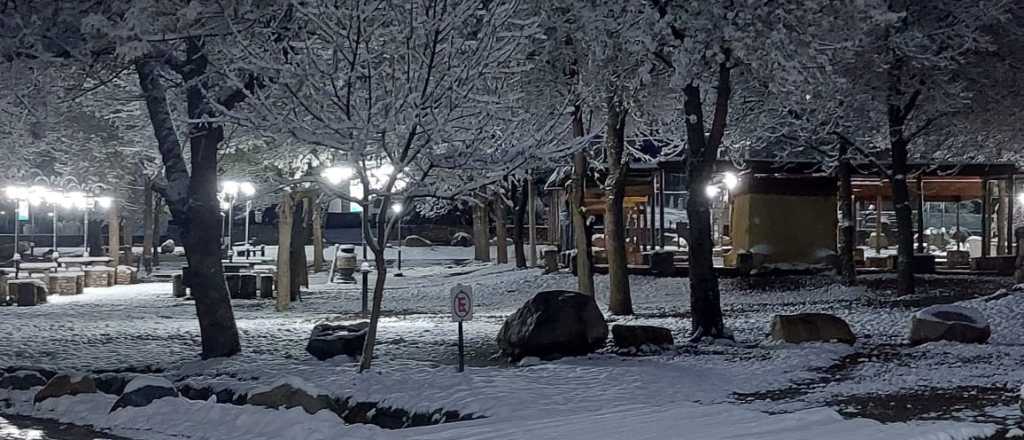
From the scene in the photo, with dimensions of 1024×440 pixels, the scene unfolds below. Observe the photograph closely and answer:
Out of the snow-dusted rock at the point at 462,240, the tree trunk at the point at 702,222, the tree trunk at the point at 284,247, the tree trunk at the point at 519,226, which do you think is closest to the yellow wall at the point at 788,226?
the tree trunk at the point at 519,226

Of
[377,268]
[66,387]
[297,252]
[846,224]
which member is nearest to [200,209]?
[66,387]

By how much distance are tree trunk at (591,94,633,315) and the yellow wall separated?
27.1 ft

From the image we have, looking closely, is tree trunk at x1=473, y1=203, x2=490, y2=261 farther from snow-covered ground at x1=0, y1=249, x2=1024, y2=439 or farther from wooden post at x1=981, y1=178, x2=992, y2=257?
snow-covered ground at x1=0, y1=249, x2=1024, y2=439

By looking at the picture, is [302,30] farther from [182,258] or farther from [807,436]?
[182,258]

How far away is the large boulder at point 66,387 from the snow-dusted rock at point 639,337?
6.96m

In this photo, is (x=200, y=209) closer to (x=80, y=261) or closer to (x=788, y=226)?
(x=788, y=226)

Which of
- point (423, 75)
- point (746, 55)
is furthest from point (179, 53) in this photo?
point (746, 55)

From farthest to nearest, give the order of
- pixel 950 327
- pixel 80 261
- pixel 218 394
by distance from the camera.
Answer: pixel 80 261 < pixel 950 327 < pixel 218 394

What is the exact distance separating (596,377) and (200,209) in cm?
650

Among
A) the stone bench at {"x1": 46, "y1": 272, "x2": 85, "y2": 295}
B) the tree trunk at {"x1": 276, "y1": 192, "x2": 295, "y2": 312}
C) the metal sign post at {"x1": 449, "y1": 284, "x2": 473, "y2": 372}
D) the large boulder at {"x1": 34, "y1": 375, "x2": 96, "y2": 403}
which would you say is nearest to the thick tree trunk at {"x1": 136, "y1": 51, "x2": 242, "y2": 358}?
the large boulder at {"x1": 34, "y1": 375, "x2": 96, "y2": 403}

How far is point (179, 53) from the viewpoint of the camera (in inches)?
544

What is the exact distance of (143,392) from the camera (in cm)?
1083

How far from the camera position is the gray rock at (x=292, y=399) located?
9.99 meters

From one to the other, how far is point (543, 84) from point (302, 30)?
7491 mm
